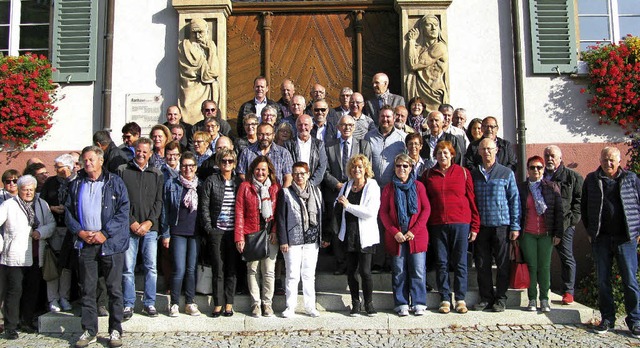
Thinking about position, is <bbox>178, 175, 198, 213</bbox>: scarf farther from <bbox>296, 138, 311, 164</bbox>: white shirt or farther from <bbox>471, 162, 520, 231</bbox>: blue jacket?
<bbox>471, 162, 520, 231</bbox>: blue jacket

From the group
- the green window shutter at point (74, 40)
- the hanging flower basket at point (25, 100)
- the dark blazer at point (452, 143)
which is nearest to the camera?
the dark blazer at point (452, 143)

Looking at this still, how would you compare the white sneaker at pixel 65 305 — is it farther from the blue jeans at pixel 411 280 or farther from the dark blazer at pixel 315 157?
the blue jeans at pixel 411 280

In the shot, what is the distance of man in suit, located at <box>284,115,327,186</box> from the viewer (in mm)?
7219

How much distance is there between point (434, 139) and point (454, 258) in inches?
56.8

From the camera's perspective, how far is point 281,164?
280 inches

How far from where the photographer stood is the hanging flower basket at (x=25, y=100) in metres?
8.84

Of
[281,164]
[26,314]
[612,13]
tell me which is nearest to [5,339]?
[26,314]

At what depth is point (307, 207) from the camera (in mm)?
6742

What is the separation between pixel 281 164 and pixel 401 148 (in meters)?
1.32

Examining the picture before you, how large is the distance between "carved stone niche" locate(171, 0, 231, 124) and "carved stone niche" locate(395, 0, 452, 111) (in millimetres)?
2470

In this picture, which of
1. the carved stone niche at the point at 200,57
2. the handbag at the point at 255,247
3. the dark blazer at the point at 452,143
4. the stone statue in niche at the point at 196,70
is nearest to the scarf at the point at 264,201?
the handbag at the point at 255,247

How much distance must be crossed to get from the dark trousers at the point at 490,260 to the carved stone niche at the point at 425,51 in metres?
2.68

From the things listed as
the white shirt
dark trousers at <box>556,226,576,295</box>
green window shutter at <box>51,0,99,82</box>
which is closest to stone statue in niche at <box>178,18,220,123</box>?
green window shutter at <box>51,0,99,82</box>

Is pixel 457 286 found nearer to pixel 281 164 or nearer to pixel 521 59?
pixel 281 164
